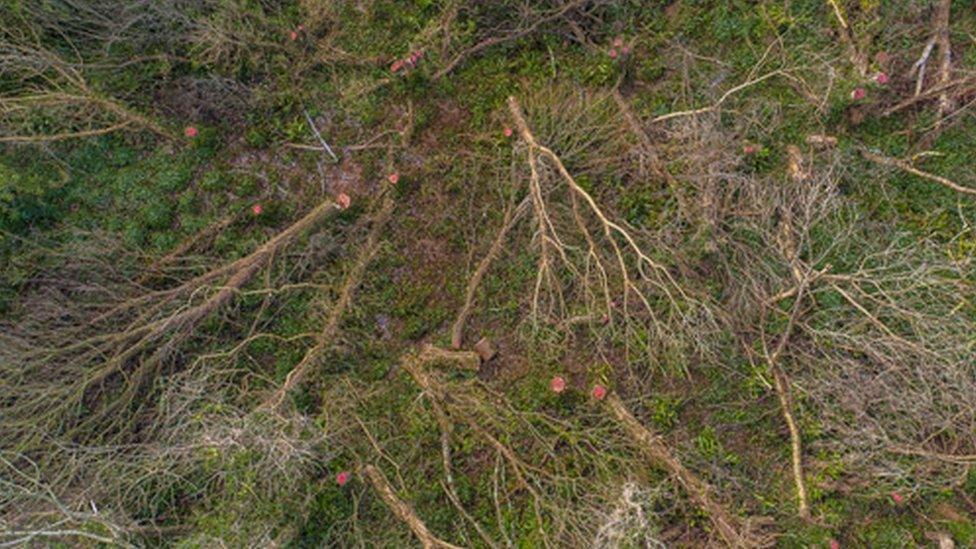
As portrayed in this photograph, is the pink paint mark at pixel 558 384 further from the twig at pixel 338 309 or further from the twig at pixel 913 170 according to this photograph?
the twig at pixel 913 170

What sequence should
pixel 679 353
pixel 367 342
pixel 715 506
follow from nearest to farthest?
pixel 715 506, pixel 679 353, pixel 367 342

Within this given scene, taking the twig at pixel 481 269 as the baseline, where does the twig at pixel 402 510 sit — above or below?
below

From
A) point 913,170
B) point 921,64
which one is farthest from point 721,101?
point 921,64

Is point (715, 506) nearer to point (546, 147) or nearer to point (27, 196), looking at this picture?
point (546, 147)

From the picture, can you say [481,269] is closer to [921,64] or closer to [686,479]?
[686,479]

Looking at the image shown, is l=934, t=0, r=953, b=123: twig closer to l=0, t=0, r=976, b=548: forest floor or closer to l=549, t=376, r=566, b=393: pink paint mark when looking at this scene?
l=0, t=0, r=976, b=548: forest floor

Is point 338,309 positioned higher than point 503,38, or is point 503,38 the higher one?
point 503,38

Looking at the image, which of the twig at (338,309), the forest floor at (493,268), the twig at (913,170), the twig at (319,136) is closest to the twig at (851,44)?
the forest floor at (493,268)

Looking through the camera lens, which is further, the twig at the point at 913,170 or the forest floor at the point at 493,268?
the twig at the point at 913,170

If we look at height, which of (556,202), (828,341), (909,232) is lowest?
(828,341)

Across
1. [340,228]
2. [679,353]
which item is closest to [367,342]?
[340,228]

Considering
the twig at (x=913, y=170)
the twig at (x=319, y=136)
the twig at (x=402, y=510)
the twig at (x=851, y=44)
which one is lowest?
the twig at (x=402, y=510)
